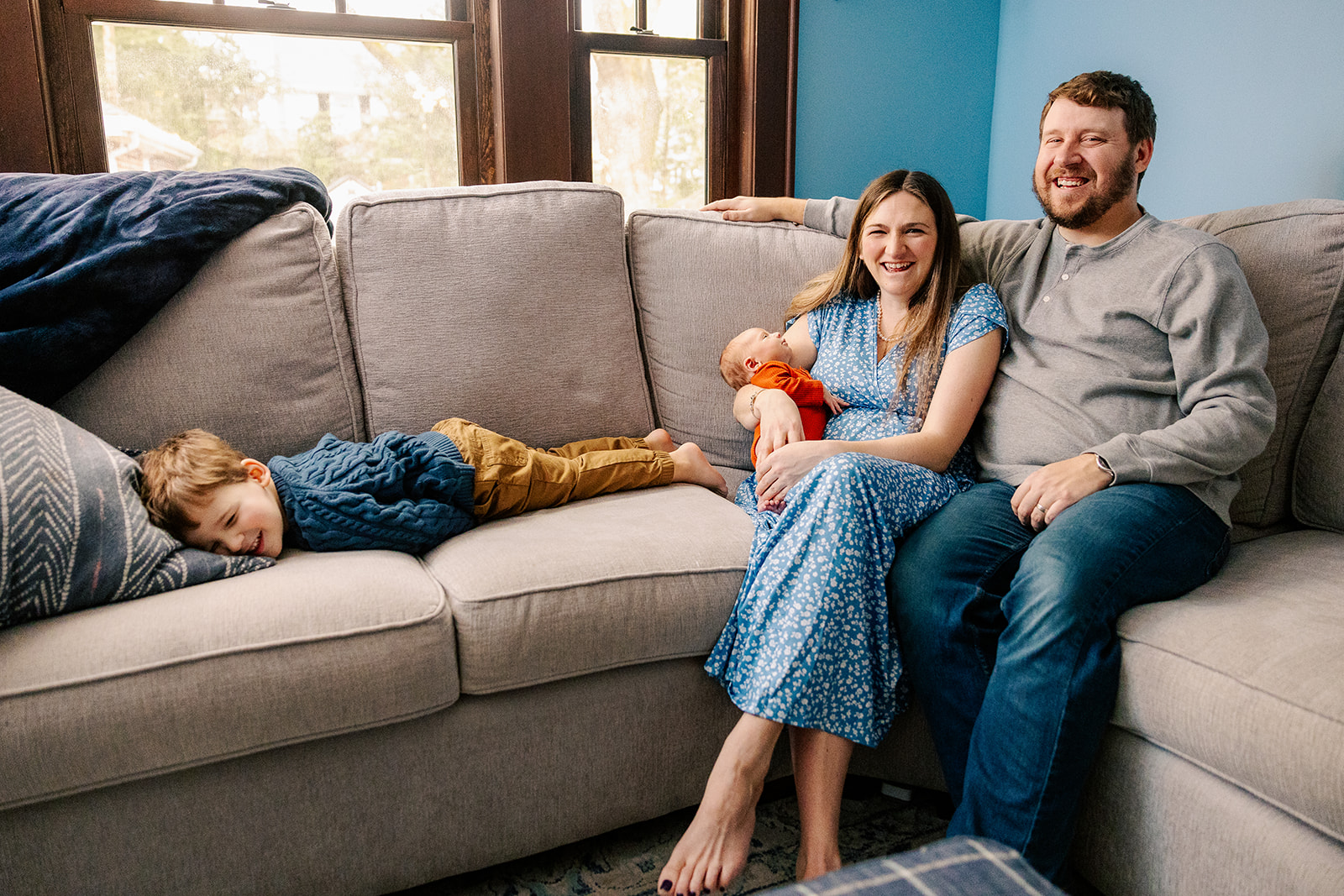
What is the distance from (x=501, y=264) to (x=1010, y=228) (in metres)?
1.03

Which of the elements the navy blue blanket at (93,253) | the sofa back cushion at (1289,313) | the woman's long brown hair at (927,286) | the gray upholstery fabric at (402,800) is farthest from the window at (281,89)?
the sofa back cushion at (1289,313)

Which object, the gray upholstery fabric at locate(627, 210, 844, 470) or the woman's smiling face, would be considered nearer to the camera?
the woman's smiling face

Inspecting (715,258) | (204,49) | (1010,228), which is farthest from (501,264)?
(204,49)

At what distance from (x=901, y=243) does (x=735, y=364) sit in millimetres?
409

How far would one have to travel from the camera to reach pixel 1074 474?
1.35 meters

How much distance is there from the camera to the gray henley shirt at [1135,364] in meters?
1.33

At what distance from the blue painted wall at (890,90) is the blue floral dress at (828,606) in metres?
1.87

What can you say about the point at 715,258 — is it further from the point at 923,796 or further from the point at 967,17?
the point at 967,17

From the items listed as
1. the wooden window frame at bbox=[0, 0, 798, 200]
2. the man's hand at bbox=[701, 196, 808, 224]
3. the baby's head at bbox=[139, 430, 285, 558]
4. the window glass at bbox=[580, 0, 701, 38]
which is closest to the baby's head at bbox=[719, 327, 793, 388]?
the man's hand at bbox=[701, 196, 808, 224]

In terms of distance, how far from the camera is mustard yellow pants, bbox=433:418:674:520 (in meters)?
1.54

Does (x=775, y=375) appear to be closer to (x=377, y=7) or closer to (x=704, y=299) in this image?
(x=704, y=299)

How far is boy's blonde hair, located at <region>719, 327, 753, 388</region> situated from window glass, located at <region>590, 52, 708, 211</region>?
44.7 inches

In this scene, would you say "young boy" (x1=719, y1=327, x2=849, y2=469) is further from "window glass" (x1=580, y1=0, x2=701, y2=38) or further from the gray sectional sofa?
"window glass" (x1=580, y1=0, x2=701, y2=38)

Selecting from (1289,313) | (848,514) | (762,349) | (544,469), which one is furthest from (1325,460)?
(544,469)
